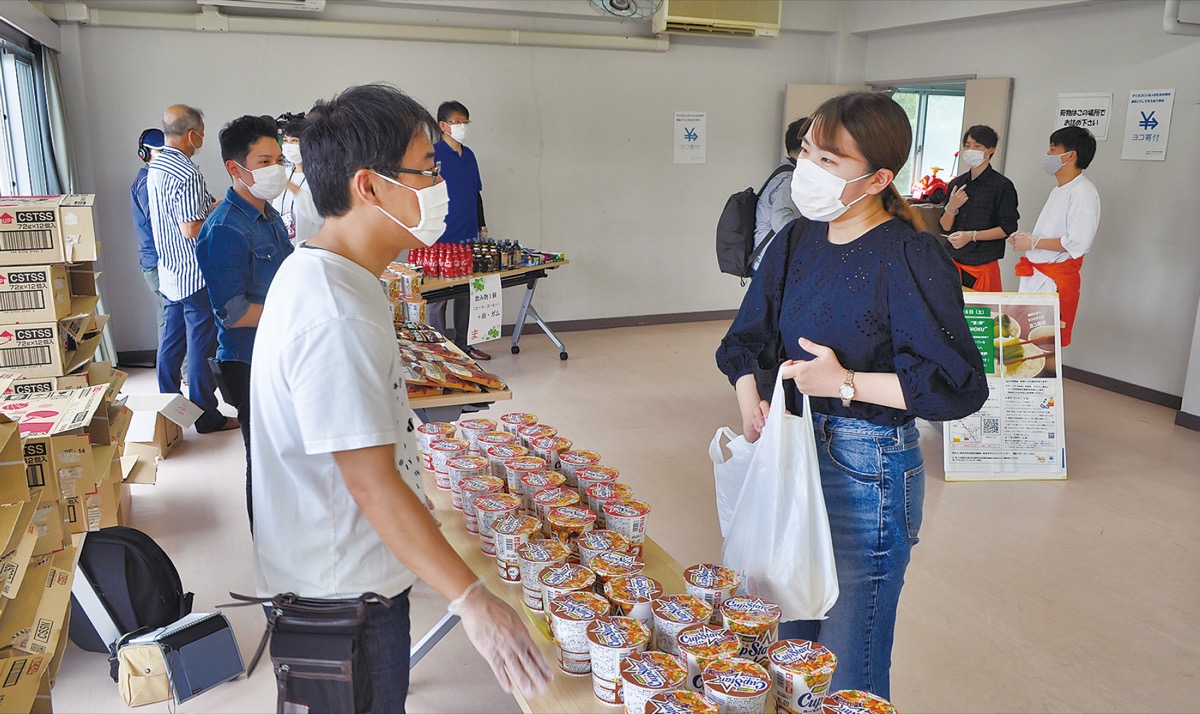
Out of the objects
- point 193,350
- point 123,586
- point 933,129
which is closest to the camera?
point 123,586

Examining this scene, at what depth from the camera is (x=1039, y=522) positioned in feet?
12.7

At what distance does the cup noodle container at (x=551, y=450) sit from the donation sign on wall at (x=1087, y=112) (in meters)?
5.32

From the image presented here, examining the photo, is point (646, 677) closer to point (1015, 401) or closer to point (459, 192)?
point (1015, 401)

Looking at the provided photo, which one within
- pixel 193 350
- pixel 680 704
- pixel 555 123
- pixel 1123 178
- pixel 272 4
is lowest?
pixel 193 350

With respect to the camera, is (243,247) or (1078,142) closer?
(243,247)

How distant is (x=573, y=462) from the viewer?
227cm

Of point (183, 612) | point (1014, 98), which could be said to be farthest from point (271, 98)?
point (1014, 98)

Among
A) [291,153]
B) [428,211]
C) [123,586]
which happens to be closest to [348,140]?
[428,211]

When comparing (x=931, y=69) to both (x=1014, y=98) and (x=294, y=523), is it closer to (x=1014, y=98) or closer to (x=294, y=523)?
(x=1014, y=98)

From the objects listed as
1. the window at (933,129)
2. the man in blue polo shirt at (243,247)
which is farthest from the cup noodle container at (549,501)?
the window at (933,129)

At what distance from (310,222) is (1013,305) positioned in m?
3.72

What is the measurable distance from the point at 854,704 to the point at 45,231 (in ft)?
9.34

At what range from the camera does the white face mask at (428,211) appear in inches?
56.2

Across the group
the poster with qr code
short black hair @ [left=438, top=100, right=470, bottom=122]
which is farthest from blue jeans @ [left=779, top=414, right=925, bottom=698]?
short black hair @ [left=438, top=100, right=470, bottom=122]
